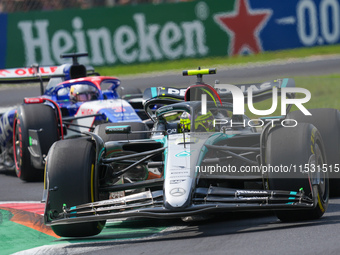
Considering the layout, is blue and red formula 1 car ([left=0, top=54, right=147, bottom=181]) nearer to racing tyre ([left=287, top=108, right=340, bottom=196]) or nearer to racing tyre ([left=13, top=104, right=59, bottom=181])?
racing tyre ([left=13, top=104, right=59, bottom=181])

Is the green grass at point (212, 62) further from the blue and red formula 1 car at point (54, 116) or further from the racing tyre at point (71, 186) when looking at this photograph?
the racing tyre at point (71, 186)

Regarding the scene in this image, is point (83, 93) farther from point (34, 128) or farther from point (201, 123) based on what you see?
point (201, 123)

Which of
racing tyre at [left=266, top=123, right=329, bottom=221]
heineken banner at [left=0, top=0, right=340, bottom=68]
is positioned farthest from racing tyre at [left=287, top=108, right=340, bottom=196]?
heineken banner at [left=0, top=0, right=340, bottom=68]

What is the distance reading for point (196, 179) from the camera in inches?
257

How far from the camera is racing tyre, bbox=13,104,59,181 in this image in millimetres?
10828

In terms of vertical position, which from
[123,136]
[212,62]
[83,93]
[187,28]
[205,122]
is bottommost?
[212,62]

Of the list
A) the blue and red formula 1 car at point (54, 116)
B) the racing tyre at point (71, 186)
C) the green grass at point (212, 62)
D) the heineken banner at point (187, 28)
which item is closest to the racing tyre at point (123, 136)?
the blue and red formula 1 car at point (54, 116)

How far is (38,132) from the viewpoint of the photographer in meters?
10.8

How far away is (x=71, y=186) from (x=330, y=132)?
2720mm

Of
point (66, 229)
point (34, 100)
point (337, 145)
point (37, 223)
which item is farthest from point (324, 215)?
point (34, 100)

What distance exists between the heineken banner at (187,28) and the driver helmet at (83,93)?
908cm

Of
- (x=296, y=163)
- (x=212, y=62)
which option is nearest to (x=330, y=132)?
(x=296, y=163)

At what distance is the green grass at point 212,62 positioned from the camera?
21.6 m

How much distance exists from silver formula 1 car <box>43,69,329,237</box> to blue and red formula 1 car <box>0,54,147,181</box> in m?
2.41
